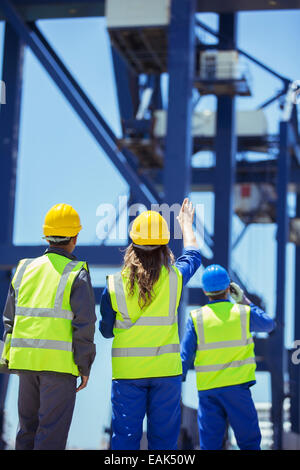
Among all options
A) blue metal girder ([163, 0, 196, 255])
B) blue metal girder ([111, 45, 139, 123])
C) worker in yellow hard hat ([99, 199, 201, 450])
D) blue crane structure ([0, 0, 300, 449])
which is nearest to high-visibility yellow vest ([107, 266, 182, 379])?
worker in yellow hard hat ([99, 199, 201, 450])

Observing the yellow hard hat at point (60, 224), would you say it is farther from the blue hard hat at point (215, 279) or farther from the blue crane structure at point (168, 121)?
the blue crane structure at point (168, 121)

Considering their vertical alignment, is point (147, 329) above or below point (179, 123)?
below

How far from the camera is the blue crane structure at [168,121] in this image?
43.1 ft

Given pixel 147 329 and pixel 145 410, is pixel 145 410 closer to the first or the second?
pixel 145 410

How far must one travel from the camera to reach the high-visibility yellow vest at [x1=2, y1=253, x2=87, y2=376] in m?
5.10

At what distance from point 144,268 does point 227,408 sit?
5.87 feet

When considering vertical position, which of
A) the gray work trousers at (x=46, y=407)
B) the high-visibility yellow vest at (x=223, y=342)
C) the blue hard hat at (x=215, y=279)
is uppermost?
the blue hard hat at (x=215, y=279)

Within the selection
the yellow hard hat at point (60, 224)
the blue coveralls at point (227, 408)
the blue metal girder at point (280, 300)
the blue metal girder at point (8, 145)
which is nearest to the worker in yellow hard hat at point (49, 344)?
the yellow hard hat at point (60, 224)

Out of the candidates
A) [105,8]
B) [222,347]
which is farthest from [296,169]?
[222,347]

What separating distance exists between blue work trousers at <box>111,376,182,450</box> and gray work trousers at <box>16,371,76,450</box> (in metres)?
0.36

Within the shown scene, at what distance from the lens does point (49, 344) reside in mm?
5125

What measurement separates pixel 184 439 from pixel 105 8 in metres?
9.70

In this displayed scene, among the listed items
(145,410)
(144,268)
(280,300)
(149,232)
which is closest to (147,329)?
(144,268)

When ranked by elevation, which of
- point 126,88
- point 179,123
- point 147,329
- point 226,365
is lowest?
point 226,365
